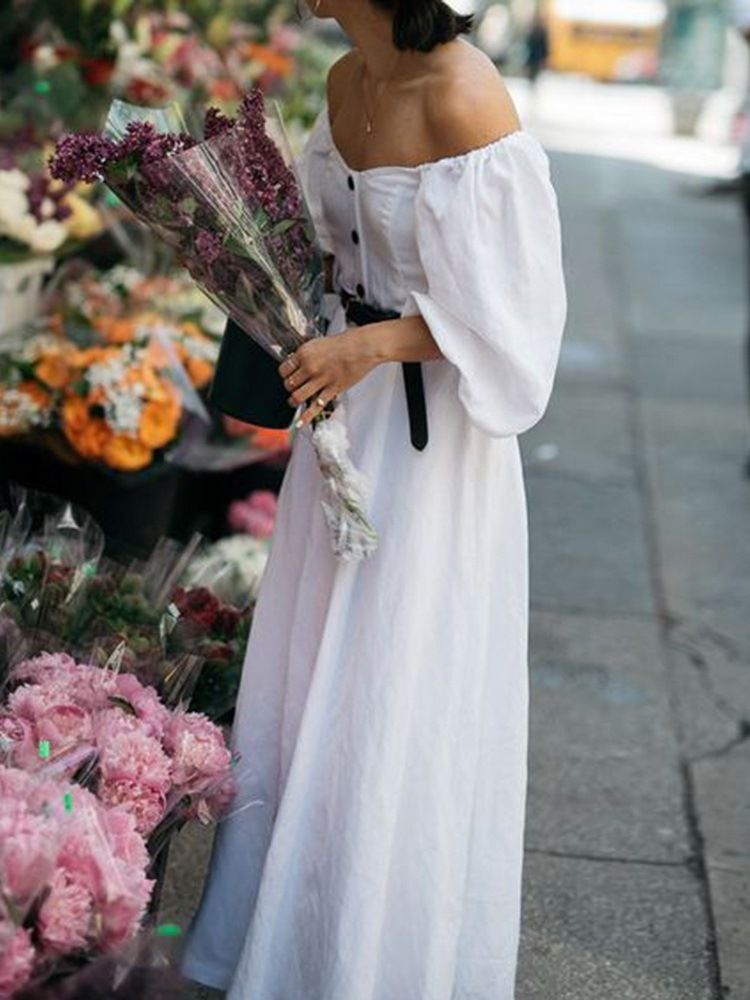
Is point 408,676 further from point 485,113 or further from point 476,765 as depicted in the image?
point 485,113

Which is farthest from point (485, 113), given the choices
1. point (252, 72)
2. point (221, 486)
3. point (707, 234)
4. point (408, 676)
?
point (707, 234)

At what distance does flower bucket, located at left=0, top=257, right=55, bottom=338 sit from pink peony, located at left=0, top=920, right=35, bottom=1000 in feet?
10.3

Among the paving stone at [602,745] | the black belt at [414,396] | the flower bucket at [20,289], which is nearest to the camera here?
the black belt at [414,396]

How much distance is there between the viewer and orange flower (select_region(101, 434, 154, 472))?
4750 millimetres

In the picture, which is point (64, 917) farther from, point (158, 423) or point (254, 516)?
point (254, 516)

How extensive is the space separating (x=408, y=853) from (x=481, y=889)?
21cm

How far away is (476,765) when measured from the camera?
3133 millimetres

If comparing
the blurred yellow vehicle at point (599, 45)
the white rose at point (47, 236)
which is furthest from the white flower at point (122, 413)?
the blurred yellow vehicle at point (599, 45)

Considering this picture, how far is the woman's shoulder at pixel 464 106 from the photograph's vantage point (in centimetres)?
280

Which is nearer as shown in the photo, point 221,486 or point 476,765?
point 476,765

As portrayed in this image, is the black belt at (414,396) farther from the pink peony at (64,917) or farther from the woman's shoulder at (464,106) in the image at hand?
the pink peony at (64,917)

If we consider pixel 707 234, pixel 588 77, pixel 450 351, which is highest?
pixel 450 351

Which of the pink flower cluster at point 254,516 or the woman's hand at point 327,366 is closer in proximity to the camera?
the woman's hand at point 327,366

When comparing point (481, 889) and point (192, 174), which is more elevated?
point (192, 174)
